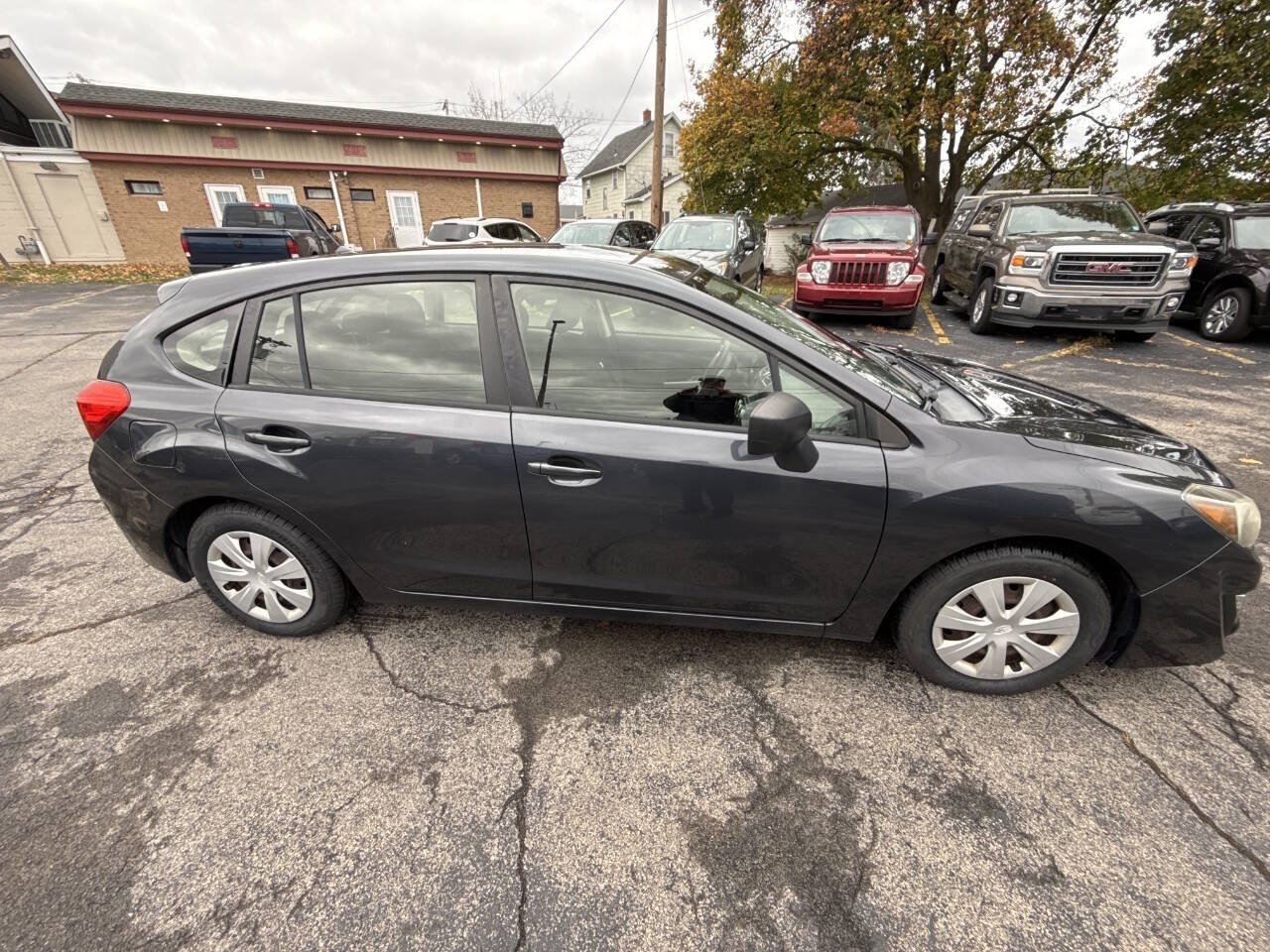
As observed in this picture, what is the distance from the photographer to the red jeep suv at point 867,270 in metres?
8.16

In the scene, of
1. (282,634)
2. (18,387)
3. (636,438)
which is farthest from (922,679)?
(18,387)

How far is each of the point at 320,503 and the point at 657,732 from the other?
5.05 feet

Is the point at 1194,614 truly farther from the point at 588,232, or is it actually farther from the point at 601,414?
the point at 588,232

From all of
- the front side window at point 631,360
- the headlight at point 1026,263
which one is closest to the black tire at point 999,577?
the front side window at point 631,360

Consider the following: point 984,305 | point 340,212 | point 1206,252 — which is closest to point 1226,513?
point 984,305

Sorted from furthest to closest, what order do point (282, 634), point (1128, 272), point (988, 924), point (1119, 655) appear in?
point (1128, 272) < point (282, 634) < point (1119, 655) < point (988, 924)

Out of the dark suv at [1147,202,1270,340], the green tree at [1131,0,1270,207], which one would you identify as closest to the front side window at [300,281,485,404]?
the dark suv at [1147,202,1270,340]

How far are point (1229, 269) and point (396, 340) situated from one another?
426 inches

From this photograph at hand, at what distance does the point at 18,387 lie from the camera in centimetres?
604

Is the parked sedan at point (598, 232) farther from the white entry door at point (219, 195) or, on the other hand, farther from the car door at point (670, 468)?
the white entry door at point (219, 195)

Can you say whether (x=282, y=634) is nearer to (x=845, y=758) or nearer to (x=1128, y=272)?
(x=845, y=758)

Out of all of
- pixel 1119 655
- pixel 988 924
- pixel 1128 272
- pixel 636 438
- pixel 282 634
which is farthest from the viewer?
pixel 1128 272

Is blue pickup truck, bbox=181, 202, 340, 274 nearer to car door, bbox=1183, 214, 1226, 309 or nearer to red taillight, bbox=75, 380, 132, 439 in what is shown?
red taillight, bbox=75, 380, 132, 439

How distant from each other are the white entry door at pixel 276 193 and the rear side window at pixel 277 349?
21086 mm
